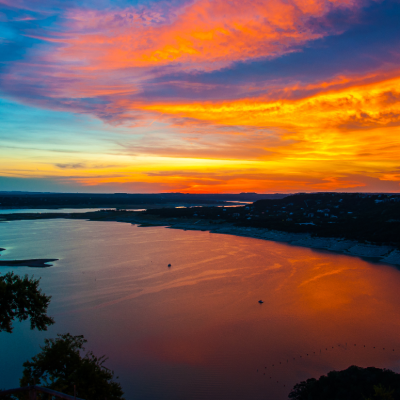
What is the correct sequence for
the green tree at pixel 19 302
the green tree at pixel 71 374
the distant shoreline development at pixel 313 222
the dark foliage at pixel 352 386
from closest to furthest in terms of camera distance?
the green tree at pixel 19 302, the green tree at pixel 71 374, the dark foliage at pixel 352 386, the distant shoreline development at pixel 313 222

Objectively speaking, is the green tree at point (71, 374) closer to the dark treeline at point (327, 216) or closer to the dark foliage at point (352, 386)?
the dark foliage at point (352, 386)

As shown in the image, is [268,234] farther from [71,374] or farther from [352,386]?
[71,374]

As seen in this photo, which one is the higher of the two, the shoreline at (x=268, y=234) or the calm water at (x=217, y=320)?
the shoreline at (x=268, y=234)

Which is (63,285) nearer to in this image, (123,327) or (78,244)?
(123,327)

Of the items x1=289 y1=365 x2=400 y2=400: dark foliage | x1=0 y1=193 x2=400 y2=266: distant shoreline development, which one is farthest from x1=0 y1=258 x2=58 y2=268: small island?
x1=0 y1=193 x2=400 y2=266: distant shoreline development

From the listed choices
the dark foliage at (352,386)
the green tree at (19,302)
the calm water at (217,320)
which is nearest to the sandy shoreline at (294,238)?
the calm water at (217,320)

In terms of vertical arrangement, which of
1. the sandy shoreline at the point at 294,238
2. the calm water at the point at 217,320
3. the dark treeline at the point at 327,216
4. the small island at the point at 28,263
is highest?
the dark treeline at the point at 327,216

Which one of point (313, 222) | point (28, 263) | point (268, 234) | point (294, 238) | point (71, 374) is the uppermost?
point (313, 222)

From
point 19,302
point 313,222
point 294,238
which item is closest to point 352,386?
point 19,302

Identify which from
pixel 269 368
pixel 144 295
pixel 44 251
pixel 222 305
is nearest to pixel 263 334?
pixel 269 368
